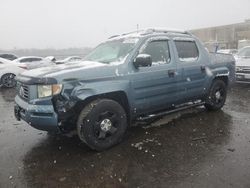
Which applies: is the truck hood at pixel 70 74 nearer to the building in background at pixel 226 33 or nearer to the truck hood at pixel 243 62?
the truck hood at pixel 243 62

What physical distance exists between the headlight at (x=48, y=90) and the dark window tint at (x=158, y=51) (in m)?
1.76

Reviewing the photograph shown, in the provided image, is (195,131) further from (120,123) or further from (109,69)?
(109,69)

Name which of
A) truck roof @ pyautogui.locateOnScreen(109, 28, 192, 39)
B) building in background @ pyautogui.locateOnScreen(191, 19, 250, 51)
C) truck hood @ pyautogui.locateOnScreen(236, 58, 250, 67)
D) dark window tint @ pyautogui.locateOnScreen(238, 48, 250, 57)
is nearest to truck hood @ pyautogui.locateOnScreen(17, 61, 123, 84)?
truck roof @ pyautogui.locateOnScreen(109, 28, 192, 39)

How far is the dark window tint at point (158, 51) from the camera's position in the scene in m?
4.98

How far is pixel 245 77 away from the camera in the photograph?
9.86 m

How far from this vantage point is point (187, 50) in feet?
18.7

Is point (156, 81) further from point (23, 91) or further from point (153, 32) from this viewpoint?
point (23, 91)

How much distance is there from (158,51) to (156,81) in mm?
633

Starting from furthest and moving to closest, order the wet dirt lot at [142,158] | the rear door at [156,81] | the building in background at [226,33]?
the building in background at [226,33] → the rear door at [156,81] → the wet dirt lot at [142,158]

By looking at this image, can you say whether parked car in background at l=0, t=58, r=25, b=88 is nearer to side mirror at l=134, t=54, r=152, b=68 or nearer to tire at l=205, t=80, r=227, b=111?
tire at l=205, t=80, r=227, b=111

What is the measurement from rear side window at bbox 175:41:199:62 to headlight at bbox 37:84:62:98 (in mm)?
2669

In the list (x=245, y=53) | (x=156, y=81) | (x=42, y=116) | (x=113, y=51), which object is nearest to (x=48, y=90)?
(x=42, y=116)

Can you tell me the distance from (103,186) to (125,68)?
200cm

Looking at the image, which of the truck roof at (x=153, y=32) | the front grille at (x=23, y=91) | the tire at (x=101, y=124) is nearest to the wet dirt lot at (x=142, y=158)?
the tire at (x=101, y=124)
